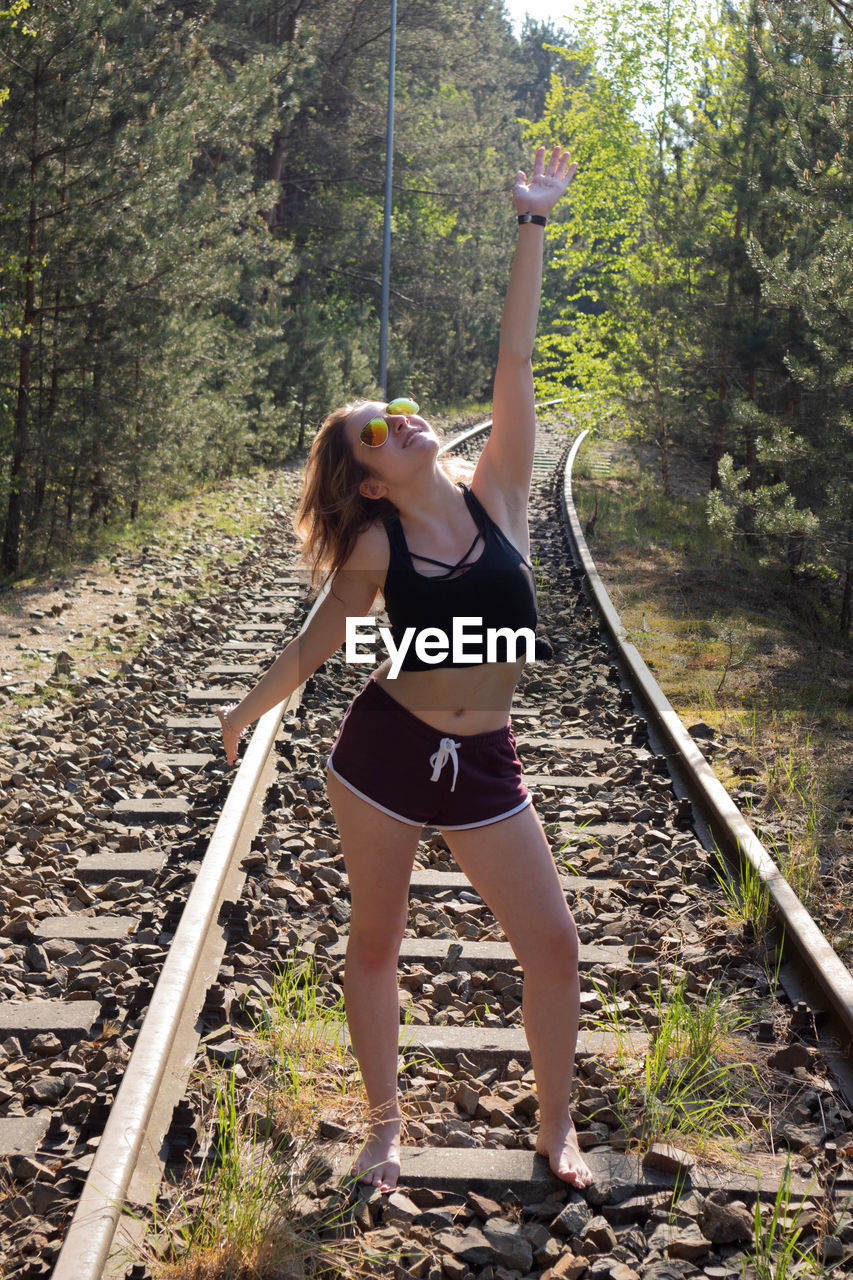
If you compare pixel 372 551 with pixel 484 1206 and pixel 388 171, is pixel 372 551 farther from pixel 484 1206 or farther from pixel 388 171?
pixel 388 171

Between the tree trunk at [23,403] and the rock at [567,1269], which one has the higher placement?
the tree trunk at [23,403]

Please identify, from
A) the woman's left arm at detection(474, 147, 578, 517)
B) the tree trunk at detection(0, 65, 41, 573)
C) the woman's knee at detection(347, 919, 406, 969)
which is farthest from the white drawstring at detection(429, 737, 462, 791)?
the tree trunk at detection(0, 65, 41, 573)

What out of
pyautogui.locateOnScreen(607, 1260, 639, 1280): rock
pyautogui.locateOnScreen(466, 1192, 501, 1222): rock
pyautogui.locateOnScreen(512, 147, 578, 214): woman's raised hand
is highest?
pyautogui.locateOnScreen(512, 147, 578, 214): woman's raised hand

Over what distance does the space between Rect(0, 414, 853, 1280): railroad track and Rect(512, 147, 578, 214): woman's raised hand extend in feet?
7.56

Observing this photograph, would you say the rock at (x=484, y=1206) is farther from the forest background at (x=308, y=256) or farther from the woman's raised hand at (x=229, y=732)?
the forest background at (x=308, y=256)

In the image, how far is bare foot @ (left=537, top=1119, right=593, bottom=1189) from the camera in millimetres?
2924

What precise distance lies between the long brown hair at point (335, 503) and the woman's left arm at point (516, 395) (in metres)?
0.29

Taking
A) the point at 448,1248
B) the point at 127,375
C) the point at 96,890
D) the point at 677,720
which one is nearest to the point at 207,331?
the point at 127,375

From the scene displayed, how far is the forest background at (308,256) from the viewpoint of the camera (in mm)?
9320

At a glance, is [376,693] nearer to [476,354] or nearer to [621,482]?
[621,482]

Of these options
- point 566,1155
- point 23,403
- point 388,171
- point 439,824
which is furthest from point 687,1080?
point 388,171

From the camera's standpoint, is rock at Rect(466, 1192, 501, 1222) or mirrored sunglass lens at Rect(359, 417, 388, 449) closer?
mirrored sunglass lens at Rect(359, 417, 388, 449)

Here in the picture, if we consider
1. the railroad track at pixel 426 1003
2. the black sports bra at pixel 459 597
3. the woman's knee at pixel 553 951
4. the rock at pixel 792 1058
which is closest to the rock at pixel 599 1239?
the railroad track at pixel 426 1003

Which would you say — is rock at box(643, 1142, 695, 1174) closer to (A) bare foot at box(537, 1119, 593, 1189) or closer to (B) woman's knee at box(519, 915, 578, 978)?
(A) bare foot at box(537, 1119, 593, 1189)
